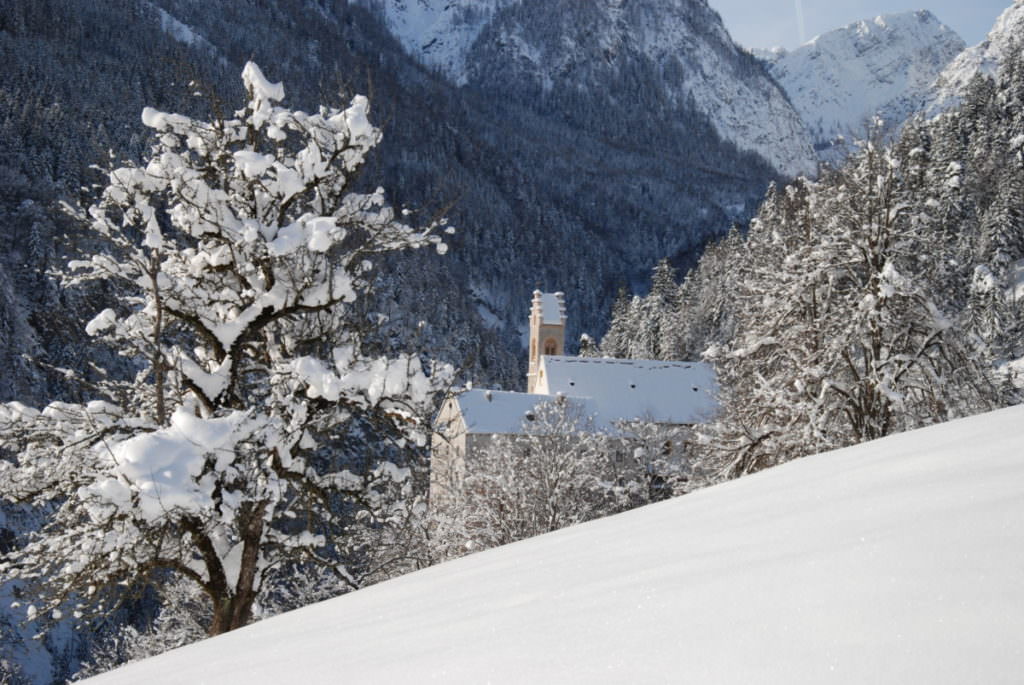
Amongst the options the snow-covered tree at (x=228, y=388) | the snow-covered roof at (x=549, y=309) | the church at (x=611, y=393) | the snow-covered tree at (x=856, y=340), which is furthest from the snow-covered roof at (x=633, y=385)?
the snow-covered tree at (x=228, y=388)

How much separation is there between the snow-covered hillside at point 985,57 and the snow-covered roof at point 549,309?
139 ft

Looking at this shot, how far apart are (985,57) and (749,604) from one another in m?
129

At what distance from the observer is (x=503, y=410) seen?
1625 inches

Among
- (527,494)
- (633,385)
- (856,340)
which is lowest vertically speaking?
(856,340)

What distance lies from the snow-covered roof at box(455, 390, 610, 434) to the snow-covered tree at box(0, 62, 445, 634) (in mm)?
30790

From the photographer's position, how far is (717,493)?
4.11m

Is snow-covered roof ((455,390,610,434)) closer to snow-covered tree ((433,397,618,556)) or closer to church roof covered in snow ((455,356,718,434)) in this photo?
church roof covered in snow ((455,356,718,434))

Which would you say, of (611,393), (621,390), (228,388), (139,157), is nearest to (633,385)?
(621,390)

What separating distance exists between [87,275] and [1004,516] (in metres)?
8.07

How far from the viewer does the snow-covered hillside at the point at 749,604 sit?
4.69 ft

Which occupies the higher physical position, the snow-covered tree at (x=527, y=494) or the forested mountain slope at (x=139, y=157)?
the forested mountain slope at (x=139, y=157)

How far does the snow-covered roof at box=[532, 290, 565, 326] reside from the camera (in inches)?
2291

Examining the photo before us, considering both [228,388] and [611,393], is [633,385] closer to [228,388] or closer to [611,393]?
[611,393]

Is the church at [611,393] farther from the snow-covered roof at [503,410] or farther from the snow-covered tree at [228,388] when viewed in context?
the snow-covered tree at [228,388]
